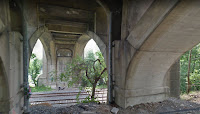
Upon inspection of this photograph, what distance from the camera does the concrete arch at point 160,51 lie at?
7.46 ft

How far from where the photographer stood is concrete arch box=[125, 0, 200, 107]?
227 centimetres

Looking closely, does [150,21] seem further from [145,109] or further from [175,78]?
[175,78]

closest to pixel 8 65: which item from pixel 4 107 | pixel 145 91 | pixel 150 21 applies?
pixel 4 107

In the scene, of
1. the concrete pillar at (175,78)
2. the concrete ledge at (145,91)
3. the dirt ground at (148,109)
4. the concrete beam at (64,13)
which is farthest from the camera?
the concrete pillar at (175,78)

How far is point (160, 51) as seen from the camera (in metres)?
3.30

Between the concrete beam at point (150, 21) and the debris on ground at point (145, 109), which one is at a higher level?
the concrete beam at point (150, 21)

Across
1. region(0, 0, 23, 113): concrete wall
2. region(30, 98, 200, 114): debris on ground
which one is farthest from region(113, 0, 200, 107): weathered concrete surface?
region(0, 0, 23, 113): concrete wall

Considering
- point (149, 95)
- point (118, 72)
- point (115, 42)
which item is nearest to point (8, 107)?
point (118, 72)

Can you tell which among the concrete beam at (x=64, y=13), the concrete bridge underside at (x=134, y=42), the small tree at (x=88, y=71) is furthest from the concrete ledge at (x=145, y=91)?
the concrete beam at (x=64, y=13)

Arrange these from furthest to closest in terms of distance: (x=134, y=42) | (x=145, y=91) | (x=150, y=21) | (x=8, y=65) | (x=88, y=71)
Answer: (x=88, y=71), (x=145, y=91), (x=134, y=42), (x=8, y=65), (x=150, y=21)

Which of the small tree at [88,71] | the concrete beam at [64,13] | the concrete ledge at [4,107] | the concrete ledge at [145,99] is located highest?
the concrete beam at [64,13]

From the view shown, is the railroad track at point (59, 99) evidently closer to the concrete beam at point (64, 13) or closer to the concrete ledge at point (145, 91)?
the concrete ledge at point (145, 91)

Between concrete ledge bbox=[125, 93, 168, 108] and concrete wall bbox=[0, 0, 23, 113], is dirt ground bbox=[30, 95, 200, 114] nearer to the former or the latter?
concrete ledge bbox=[125, 93, 168, 108]

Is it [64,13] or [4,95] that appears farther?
[64,13]
